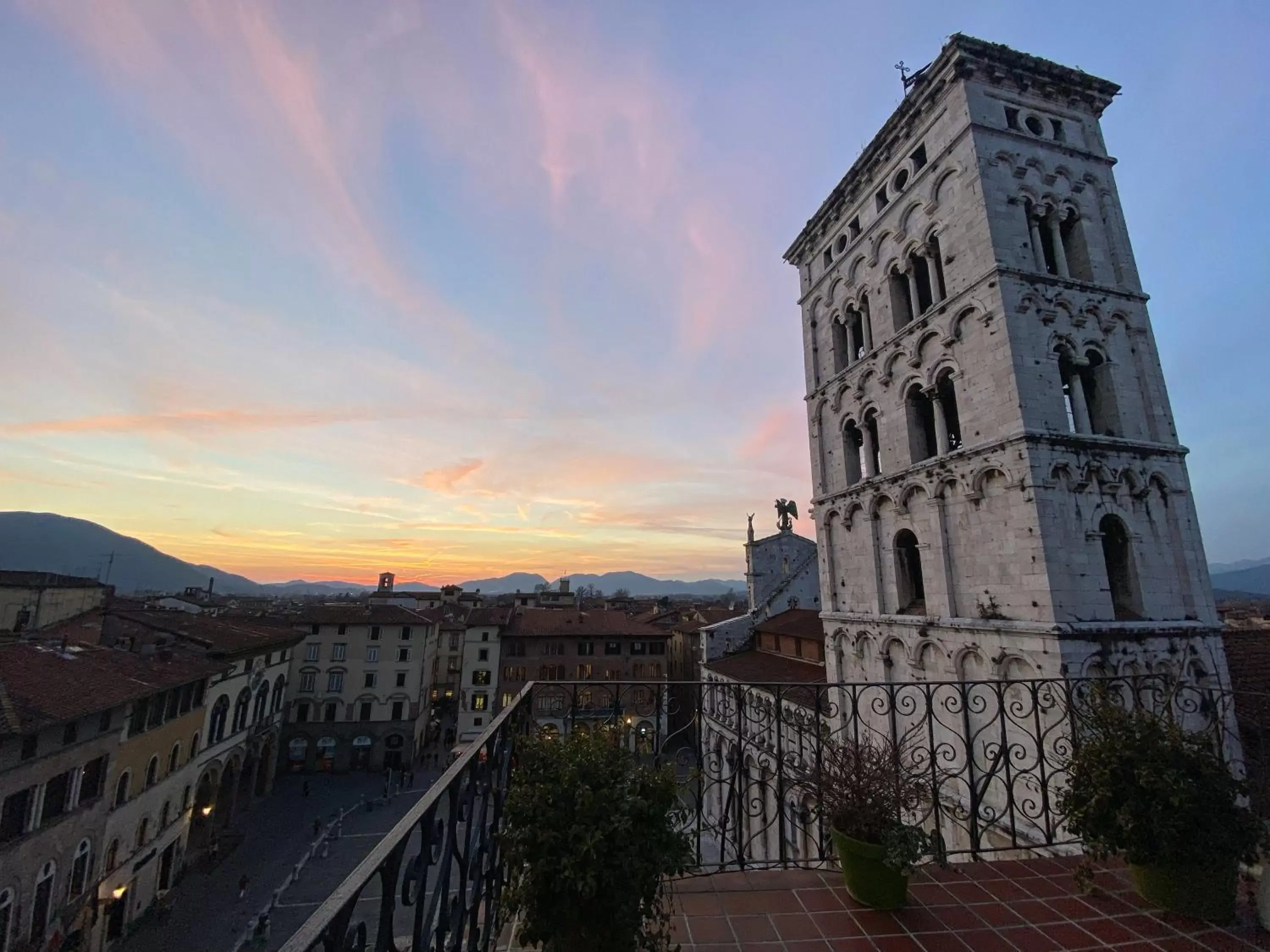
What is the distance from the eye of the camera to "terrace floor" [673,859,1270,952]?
4.34 m

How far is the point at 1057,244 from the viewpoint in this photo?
14.5 metres

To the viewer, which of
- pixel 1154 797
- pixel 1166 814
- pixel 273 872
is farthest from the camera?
pixel 273 872

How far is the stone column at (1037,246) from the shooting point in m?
14.0

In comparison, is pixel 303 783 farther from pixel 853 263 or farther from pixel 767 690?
pixel 853 263

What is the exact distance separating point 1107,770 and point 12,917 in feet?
93.8

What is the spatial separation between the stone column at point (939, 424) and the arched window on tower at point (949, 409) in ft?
0.05

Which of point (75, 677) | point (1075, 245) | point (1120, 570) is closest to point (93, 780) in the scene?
point (75, 677)

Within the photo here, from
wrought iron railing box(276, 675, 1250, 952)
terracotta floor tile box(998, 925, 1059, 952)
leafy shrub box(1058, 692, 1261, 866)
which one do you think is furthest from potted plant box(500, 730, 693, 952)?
leafy shrub box(1058, 692, 1261, 866)

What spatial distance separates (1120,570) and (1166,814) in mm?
10518

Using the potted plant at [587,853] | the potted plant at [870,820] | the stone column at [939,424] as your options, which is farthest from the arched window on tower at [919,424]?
the potted plant at [587,853]

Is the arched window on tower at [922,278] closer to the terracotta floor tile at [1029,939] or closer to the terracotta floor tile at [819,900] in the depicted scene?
the terracotta floor tile at [1029,939]

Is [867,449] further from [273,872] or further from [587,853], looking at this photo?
[273,872]

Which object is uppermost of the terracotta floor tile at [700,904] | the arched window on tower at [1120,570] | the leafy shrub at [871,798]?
the arched window on tower at [1120,570]

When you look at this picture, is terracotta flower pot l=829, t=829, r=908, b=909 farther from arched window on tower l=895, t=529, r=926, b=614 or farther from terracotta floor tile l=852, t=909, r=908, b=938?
arched window on tower l=895, t=529, r=926, b=614
